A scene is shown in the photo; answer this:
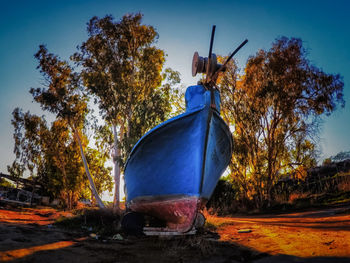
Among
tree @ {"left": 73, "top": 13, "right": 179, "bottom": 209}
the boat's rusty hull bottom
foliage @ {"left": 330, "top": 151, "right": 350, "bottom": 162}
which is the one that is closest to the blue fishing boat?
the boat's rusty hull bottom

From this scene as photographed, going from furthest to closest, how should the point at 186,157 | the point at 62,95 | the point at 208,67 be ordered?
1. the point at 62,95
2. the point at 186,157
3. the point at 208,67

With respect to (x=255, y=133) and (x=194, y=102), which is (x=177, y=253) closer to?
(x=194, y=102)

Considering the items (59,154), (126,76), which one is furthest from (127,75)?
(59,154)

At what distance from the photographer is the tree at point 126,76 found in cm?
1202

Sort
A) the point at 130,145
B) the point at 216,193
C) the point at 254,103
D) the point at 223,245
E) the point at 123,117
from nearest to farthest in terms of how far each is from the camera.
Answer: the point at 223,245, the point at 130,145, the point at 123,117, the point at 254,103, the point at 216,193

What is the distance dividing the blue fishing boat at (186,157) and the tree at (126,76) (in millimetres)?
6798

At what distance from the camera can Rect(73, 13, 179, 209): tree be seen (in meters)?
12.0

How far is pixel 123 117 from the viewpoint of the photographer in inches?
503

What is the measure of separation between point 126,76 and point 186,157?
9.79 m

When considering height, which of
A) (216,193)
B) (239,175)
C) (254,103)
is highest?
(254,103)

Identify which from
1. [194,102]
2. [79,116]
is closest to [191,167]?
[194,102]

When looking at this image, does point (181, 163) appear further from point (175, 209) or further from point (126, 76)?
point (126, 76)

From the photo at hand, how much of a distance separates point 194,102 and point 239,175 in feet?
35.9

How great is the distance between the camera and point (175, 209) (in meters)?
Answer: 4.55
